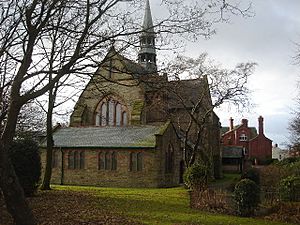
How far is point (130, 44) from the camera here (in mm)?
11633

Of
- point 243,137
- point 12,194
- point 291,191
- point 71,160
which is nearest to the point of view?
point 12,194

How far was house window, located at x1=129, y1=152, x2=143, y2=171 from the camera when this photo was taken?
116 ft

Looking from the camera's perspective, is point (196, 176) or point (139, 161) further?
point (139, 161)

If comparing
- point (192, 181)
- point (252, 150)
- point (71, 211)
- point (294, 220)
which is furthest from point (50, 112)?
point (252, 150)

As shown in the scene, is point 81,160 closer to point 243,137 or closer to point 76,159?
point 76,159

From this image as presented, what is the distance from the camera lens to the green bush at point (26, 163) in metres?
20.6

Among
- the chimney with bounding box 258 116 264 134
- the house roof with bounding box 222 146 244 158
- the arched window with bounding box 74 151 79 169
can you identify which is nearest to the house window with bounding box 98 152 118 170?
the arched window with bounding box 74 151 79 169

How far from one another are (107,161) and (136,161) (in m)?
3.06

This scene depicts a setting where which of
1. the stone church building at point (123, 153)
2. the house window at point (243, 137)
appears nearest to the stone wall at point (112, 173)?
the stone church building at point (123, 153)

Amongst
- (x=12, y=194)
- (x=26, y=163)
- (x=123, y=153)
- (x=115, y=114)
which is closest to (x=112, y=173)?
(x=123, y=153)

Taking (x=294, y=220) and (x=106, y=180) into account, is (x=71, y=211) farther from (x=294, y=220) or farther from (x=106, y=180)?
(x=106, y=180)

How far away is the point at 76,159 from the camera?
38469 mm

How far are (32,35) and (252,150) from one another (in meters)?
71.5

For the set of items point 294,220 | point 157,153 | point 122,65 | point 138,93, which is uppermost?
point 138,93
